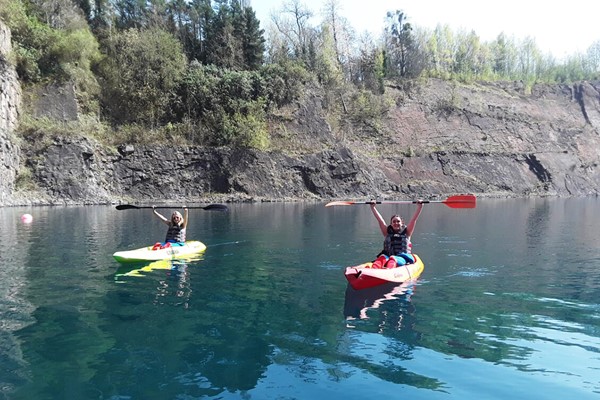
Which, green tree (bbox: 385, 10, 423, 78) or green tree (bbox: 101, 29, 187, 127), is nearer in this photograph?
green tree (bbox: 101, 29, 187, 127)

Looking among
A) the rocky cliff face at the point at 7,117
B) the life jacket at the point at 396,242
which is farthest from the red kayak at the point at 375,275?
the rocky cliff face at the point at 7,117

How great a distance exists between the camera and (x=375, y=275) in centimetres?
1324

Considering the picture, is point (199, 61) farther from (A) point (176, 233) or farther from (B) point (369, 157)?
(A) point (176, 233)

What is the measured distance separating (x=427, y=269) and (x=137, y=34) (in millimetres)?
53506

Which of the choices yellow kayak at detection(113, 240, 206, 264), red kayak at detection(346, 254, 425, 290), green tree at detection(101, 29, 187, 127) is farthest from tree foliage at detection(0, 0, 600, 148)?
red kayak at detection(346, 254, 425, 290)

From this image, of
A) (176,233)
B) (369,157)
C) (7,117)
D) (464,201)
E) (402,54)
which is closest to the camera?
(464,201)

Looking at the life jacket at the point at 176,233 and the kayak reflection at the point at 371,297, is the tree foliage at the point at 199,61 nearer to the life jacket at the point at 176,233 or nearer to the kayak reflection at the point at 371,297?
the life jacket at the point at 176,233

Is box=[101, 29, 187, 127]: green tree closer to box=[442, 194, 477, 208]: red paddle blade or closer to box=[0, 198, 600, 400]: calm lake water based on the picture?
box=[0, 198, 600, 400]: calm lake water

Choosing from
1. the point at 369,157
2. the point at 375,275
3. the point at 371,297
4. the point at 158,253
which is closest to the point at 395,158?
the point at 369,157

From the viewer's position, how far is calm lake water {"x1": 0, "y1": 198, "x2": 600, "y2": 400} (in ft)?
24.5

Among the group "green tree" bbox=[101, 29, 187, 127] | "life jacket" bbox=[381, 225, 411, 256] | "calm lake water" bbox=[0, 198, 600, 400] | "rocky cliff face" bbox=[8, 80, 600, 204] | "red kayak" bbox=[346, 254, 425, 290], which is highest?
"green tree" bbox=[101, 29, 187, 127]

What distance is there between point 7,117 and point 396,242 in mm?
42848

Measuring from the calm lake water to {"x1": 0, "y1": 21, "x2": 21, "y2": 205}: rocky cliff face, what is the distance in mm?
24657

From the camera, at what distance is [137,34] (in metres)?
59.3
